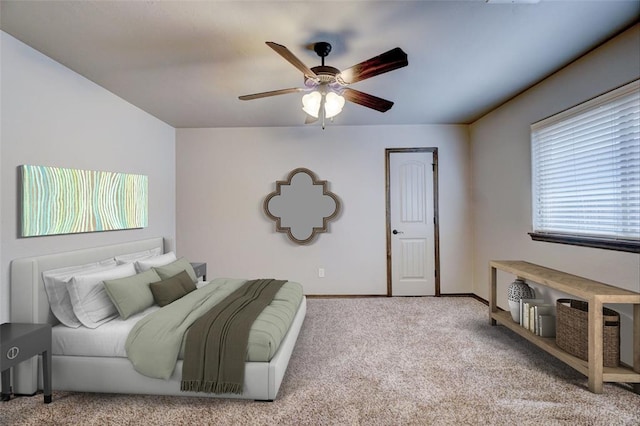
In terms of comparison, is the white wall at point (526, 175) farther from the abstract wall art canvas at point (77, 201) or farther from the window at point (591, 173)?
the abstract wall art canvas at point (77, 201)

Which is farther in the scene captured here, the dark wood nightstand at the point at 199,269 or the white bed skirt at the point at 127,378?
the dark wood nightstand at the point at 199,269

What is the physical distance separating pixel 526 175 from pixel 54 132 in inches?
176

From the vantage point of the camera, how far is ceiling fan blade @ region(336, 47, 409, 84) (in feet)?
6.42

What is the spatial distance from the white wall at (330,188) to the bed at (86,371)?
2.43 meters

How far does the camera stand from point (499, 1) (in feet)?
6.12

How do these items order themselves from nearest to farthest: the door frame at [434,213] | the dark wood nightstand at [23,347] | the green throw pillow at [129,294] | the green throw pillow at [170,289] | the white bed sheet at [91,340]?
the dark wood nightstand at [23,347] < the white bed sheet at [91,340] < the green throw pillow at [129,294] < the green throw pillow at [170,289] < the door frame at [434,213]

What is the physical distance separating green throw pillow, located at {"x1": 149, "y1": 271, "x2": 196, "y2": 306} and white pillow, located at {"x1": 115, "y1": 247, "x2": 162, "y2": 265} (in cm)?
52

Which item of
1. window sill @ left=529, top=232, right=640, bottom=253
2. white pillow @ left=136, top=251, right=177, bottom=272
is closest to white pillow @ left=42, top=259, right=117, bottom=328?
white pillow @ left=136, top=251, right=177, bottom=272

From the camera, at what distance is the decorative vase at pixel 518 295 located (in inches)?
120

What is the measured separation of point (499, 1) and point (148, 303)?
3260 mm

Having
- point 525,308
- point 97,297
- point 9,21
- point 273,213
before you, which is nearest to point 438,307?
point 525,308

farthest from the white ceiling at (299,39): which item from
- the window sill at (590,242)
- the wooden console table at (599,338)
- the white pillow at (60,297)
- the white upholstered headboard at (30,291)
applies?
the wooden console table at (599,338)

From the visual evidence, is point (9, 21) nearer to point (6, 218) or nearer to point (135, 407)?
point (6, 218)

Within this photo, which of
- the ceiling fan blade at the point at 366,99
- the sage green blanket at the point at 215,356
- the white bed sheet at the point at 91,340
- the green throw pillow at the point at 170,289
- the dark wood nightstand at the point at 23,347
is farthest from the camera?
the green throw pillow at the point at 170,289
